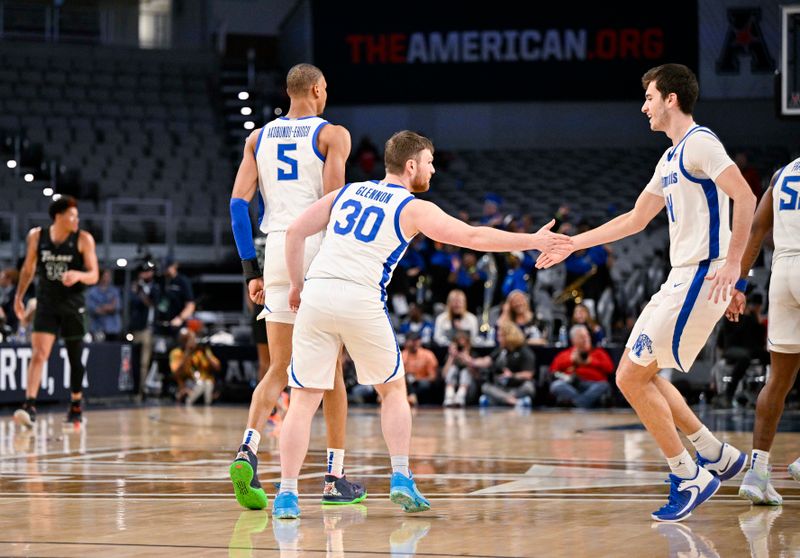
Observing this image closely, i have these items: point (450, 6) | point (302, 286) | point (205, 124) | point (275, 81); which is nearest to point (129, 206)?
point (205, 124)

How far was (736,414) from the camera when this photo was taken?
12859mm

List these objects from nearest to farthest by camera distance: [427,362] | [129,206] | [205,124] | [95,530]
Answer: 1. [95,530]
2. [427,362]
3. [129,206]
4. [205,124]

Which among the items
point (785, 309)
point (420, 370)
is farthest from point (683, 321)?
point (420, 370)

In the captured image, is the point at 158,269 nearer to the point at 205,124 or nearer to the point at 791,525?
the point at 205,124

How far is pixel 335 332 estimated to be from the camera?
543 centimetres

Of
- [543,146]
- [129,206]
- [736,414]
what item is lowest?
[736,414]

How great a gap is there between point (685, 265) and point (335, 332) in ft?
5.38

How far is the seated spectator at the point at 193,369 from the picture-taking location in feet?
53.0

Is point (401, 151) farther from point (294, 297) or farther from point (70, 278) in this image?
point (70, 278)

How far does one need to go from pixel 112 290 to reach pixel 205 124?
29.5 ft

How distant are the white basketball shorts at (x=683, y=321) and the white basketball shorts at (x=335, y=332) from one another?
116 cm

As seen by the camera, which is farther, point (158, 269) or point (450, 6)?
point (450, 6)

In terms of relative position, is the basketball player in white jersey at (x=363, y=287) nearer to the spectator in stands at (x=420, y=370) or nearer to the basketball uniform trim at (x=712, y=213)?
the basketball uniform trim at (x=712, y=213)

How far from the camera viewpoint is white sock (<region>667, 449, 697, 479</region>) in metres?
5.45
